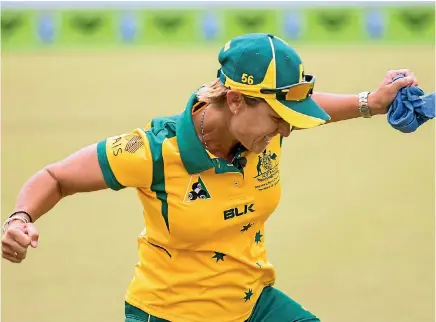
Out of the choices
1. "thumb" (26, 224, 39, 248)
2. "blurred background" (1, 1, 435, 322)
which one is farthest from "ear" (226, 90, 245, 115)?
"blurred background" (1, 1, 435, 322)

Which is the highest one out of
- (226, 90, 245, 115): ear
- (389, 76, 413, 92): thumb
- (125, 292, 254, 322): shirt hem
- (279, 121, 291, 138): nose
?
(226, 90, 245, 115): ear

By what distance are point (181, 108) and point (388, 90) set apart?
5.40 metres

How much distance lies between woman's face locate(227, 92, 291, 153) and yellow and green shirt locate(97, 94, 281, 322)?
0.14m

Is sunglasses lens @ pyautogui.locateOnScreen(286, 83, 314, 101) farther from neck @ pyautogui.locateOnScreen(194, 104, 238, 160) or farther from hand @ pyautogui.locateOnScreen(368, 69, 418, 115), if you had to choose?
hand @ pyautogui.locateOnScreen(368, 69, 418, 115)

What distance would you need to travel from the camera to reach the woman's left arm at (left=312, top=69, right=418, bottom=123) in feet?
13.0

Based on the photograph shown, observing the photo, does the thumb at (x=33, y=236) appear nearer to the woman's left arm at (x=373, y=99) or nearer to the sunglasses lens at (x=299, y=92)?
the sunglasses lens at (x=299, y=92)

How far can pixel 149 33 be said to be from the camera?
11.1 m

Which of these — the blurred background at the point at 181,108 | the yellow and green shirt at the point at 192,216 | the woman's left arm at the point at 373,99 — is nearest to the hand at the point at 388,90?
the woman's left arm at the point at 373,99

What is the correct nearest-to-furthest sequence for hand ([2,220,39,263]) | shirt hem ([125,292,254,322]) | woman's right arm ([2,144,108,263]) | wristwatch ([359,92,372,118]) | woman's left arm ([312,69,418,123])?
hand ([2,220,39,263]) → woman's right arm ([2,144,108,263]) → shirt hem ([125,292,254,322]) → woman's left arm ([312,69,418,123]) → wristwatch ([359,92,372,118])

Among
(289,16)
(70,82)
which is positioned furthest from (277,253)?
(289,16)

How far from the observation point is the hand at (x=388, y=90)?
393cm

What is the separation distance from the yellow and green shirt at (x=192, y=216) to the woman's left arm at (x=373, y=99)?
0.26 meters

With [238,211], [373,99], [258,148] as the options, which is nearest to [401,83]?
[373,99]

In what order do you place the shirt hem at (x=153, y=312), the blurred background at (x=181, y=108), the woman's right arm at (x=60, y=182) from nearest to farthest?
the woman's right arm at (x=60, y=182)
the shirt hem at (x=153, y=312)
the blurred background at (x=181, y=108)
